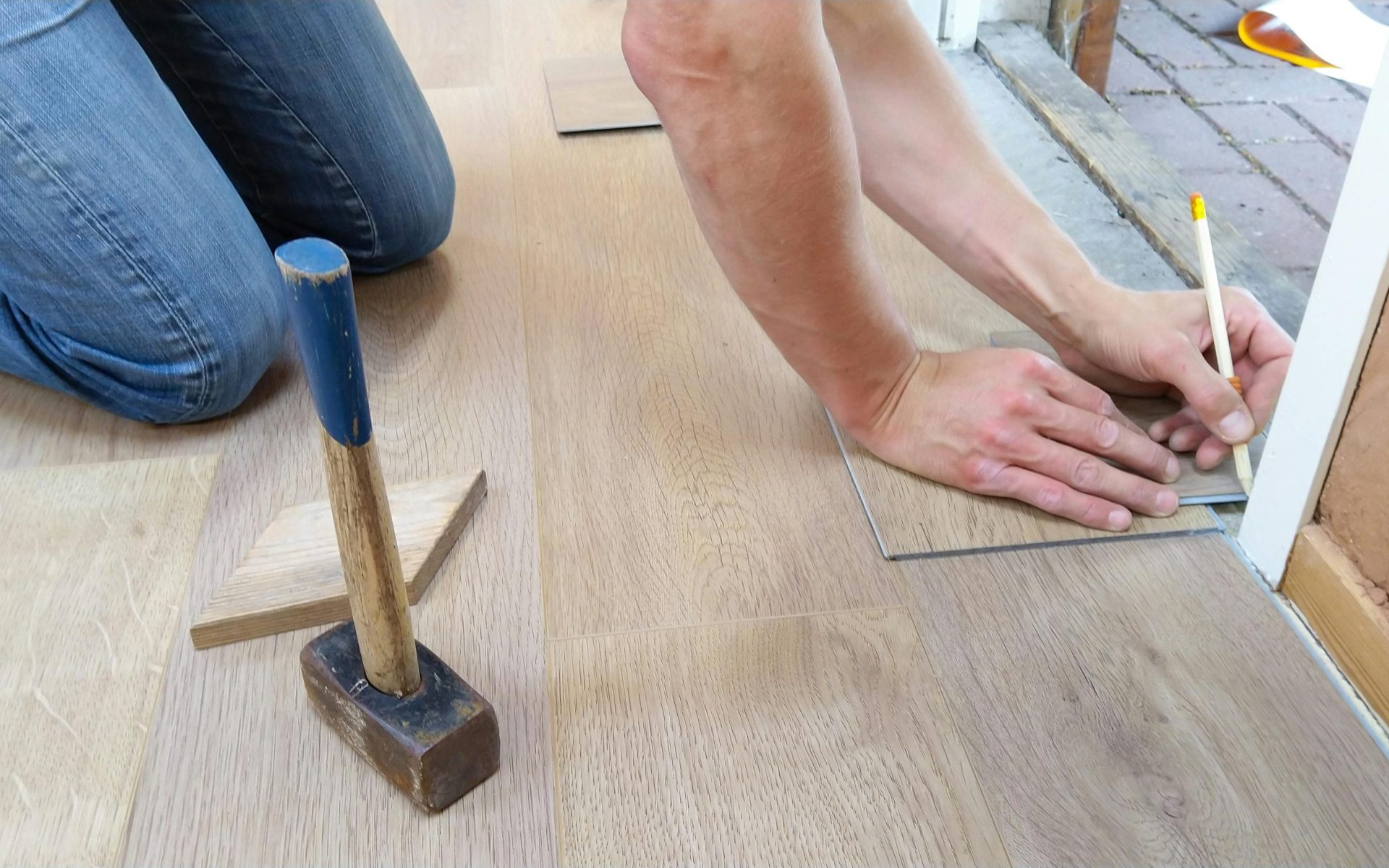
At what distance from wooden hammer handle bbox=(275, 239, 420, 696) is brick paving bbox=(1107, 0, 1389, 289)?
4.86ft

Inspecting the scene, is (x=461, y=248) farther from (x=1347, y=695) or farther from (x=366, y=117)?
(x=1347, y=695)

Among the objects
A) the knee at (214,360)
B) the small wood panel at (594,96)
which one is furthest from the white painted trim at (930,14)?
the knee at (214,360)

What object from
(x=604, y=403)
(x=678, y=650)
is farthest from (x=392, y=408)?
(x=678, y=650)

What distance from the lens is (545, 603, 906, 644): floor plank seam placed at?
3.34 ft

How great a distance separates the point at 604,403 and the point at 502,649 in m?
0.37

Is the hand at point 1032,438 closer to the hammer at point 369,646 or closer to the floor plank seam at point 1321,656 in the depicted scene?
the floor plank seam at point 1321,656

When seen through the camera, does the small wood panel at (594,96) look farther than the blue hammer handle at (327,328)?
Yes

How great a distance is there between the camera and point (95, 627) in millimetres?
1042

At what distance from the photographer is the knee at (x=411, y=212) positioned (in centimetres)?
149

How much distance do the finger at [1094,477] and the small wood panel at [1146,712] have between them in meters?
0.04

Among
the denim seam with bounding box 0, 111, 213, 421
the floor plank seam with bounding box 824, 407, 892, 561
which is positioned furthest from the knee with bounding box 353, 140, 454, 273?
the floor plank seam with bounding box 824, 407, 892, 561

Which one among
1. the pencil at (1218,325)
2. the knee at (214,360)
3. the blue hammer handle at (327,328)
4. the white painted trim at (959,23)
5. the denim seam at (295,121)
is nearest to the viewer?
the blue hammer handle at (327,328)

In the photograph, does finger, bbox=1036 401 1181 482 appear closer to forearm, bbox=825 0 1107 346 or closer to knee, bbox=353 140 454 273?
forearm, bbox=825 0 1107 346

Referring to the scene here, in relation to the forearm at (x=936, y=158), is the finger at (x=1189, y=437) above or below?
below
